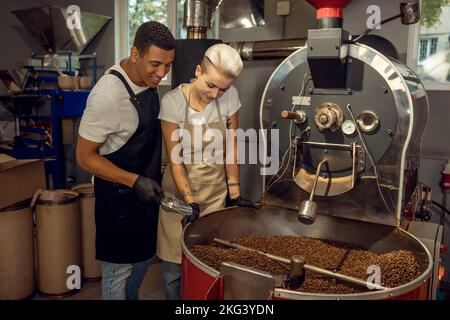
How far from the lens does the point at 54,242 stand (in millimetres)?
2611

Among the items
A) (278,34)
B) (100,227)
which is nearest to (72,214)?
(100,227)

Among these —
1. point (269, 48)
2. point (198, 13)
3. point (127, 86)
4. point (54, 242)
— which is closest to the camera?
point (127, 86)

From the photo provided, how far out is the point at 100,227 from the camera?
1704mm

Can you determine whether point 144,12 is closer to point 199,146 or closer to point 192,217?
point 199,146

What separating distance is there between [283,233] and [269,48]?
3.67 ft

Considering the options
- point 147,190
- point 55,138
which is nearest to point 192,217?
point 147,190

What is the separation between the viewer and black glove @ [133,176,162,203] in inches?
59.6

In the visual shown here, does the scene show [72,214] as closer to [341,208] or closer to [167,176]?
[167,176]

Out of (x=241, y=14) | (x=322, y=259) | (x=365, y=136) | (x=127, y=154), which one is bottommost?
(x=322, y=259)

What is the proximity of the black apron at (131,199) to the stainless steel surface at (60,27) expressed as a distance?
268cm

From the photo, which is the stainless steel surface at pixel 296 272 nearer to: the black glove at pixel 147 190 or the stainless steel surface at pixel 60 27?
the black glove at pixel 147 190

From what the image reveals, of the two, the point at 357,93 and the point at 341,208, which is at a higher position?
the point at 357,93

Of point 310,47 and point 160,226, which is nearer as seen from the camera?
point 310,47
